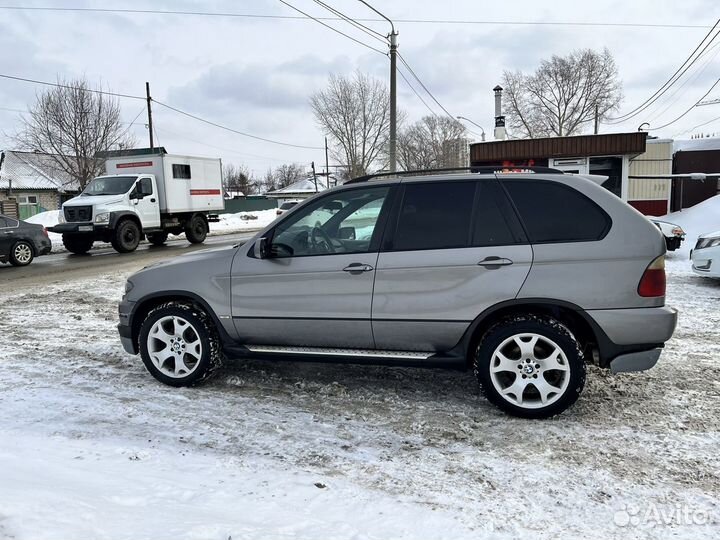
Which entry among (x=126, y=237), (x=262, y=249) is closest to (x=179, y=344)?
(x=262, y=249)

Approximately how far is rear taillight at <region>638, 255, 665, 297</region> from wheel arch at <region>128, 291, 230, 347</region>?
3.03 meters

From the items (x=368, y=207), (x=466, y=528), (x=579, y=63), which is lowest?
(x=466, y=528)

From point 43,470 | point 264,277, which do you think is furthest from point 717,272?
point 43,470

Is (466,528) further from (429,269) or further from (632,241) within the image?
(632,241)

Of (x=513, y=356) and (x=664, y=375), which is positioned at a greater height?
(x=513, y=356)

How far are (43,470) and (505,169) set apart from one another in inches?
138

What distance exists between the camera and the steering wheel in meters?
4.16

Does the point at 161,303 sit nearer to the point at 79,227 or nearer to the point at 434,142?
the point at 79,227

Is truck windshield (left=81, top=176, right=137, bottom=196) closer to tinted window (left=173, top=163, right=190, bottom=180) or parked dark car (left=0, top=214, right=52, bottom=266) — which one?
tinted window (left=173, top=163, right=190, bottom=180)

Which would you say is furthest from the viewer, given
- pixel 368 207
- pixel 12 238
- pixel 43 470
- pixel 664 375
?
pixel 12 238

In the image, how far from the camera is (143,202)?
1678cm

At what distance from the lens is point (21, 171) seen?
43.2 m

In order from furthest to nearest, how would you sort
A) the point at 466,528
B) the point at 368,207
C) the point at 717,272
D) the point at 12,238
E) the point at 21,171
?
the point at 21,171, the point at 12,238, the point at 717,272, the point at 368,207, the point at 466,528

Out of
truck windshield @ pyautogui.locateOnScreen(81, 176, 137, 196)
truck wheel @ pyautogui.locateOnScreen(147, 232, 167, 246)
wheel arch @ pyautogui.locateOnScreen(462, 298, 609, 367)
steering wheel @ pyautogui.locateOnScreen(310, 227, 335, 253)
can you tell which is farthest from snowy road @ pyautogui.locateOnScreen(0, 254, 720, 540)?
truck wheel @ pyautogui.locateOnScreen(147, 232, 167, 246)
